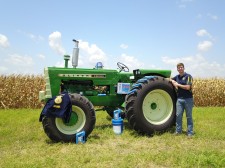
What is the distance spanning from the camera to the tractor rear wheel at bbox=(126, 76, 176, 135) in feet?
25.0

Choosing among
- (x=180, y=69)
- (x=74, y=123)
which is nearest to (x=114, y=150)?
(x=74, y=123)

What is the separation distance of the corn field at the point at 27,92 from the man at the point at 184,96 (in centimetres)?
941

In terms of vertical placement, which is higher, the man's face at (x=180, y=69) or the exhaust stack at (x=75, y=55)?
the exhaust stack at (x=75, y=55)

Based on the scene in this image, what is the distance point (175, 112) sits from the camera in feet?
27.0

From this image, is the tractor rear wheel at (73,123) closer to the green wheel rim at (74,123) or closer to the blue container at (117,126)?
the green wheel rim at (74,123)

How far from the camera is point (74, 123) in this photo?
7.36m

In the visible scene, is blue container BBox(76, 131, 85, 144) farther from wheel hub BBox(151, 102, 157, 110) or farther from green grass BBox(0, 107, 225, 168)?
wheel hub BBox(151, 102, 157, 110)

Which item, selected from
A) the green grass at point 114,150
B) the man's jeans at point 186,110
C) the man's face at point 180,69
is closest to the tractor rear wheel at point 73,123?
the green grass at point 114,150

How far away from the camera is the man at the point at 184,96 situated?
7742 millimetres

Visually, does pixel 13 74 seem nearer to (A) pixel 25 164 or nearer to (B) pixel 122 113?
(B) pixel 122 113

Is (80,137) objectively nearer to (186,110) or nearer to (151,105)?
(151,105)

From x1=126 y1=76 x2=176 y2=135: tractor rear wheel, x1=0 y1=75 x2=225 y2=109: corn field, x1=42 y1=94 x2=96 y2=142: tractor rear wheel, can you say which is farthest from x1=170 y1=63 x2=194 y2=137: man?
x1=0 y1=75 x2=225 y2=109: corn field

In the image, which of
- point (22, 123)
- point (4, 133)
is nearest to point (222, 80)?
point (22, 123)

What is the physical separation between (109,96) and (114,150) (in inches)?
95.4
